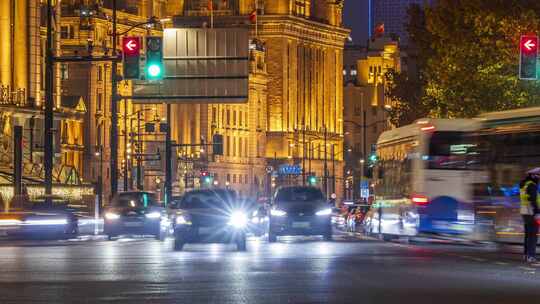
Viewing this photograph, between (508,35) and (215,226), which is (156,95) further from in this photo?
(215,226)

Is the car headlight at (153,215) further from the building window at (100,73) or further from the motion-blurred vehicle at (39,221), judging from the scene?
the building window at (100,73)

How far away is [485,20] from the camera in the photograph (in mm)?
61969

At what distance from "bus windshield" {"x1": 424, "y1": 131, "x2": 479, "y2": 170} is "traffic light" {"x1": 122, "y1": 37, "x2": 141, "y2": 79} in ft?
31.0

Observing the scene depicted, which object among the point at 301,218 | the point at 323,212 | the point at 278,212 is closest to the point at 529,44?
the point at 323,212

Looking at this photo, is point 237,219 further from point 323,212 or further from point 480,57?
point 480,57

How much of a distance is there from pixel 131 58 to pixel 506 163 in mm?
14455

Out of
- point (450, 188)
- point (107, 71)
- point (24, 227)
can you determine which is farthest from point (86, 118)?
point (450, 188)

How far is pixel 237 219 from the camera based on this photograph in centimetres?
3997

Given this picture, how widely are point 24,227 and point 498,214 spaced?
18084 millimetres

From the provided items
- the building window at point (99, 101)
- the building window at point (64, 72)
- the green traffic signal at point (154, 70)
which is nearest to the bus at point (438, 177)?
the green traffic signal at point (154, 70)

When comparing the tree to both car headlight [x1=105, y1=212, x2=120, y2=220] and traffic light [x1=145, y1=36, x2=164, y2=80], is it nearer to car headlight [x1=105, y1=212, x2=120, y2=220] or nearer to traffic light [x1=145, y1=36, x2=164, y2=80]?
traffic light [x1=145, y1=36, x2=164, y2=80]

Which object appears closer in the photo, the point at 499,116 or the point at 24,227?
the point at 499,116

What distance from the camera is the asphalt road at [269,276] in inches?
904

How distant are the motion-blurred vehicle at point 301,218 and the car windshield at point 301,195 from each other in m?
0.04
